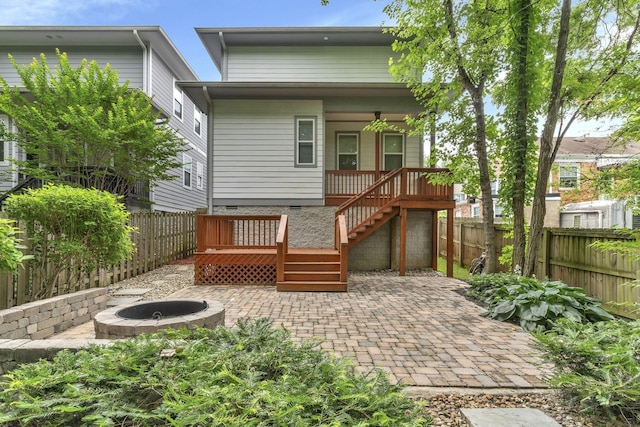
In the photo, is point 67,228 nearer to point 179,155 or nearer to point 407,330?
point 407,330

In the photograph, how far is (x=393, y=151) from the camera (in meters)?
10.5

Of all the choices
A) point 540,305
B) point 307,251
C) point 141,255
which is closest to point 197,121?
point 141,255

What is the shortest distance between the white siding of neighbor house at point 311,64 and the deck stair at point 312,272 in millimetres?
6530

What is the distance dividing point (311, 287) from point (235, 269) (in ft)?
6.49

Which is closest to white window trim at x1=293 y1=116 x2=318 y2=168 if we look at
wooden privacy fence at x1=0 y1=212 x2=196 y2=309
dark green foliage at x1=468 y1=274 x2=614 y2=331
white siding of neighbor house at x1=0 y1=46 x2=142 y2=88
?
wooden privacy fence at x1=0 y1=212 x2=196 y2=309

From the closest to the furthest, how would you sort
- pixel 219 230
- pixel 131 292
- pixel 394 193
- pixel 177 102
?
pixel 131 292
pixel 219 230
pixel 394 193
pixel 177 102

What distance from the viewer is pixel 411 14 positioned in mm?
7273

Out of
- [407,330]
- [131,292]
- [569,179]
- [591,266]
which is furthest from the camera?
[569,179]

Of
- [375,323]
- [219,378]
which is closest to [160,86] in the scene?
[375,323]

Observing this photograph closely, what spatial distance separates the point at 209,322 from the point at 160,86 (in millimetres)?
12206

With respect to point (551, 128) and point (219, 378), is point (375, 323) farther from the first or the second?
point (551, 128)

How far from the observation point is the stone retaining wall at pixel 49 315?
10.6ft

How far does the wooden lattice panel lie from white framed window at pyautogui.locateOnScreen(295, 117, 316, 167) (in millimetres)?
3548

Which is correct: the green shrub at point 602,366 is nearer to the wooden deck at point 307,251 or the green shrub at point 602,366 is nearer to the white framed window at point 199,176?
the wooden deck at point 307,251
